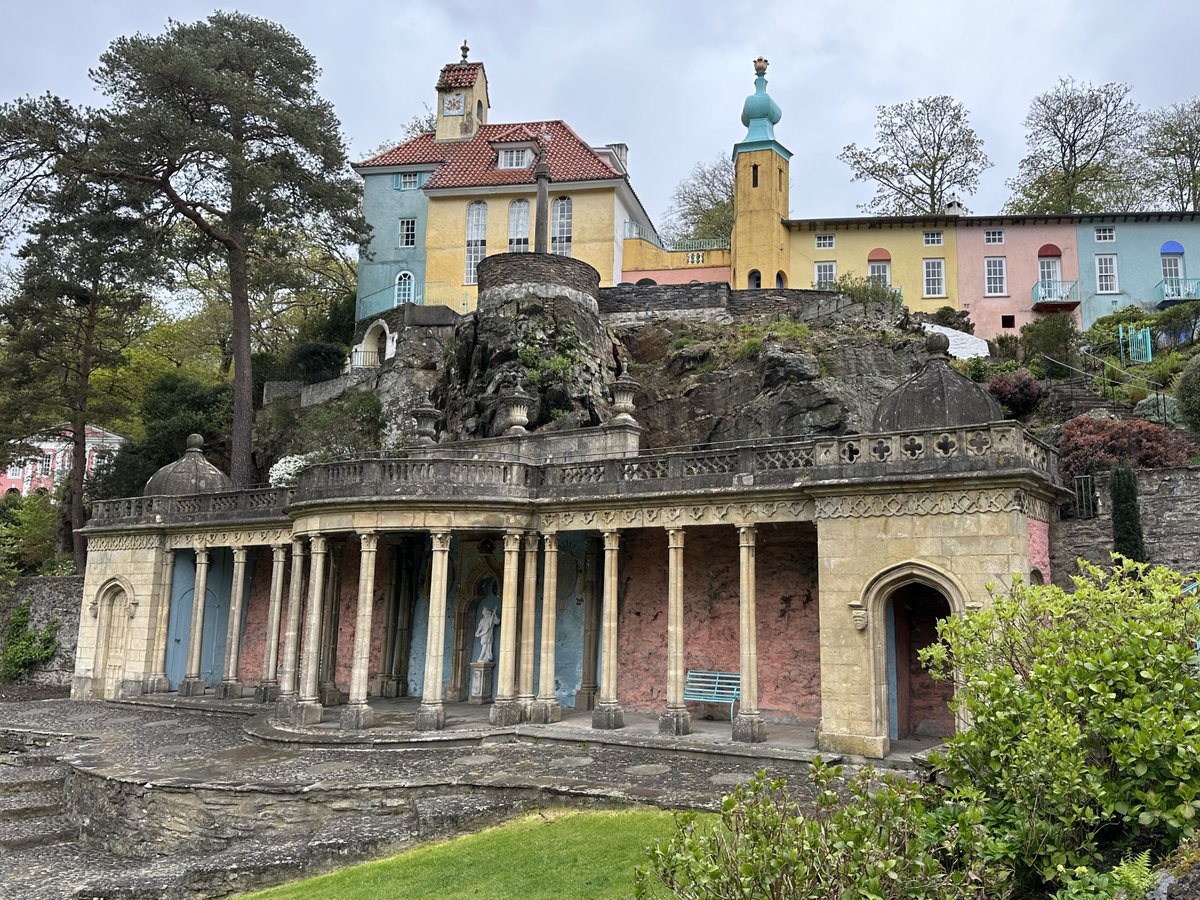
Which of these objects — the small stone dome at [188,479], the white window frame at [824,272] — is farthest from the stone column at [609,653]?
the white window frame at [824,272]

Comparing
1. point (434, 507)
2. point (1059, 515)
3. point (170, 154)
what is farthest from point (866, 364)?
point (170, 154)

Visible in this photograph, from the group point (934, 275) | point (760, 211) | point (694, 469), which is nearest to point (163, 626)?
point (694, 469)

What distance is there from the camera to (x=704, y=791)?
40.5 feet

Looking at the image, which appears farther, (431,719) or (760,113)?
(760,113)

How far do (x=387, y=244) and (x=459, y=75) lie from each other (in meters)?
9.83

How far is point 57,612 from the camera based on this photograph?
96.6 ft

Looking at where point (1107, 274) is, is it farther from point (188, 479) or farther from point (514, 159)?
point (188, 479)

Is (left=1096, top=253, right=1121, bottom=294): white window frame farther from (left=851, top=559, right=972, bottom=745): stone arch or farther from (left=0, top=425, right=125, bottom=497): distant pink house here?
(left=0, top=425, right=125, bottom=497): distant pink house

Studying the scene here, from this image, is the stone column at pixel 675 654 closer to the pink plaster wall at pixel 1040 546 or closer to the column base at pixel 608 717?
the column base at pixel 608 717

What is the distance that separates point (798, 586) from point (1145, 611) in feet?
39.9

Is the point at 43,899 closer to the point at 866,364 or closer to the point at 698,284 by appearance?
the point at 866,364

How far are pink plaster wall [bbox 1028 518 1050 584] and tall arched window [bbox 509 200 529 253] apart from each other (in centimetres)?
2775

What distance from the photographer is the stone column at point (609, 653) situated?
57.7 feet

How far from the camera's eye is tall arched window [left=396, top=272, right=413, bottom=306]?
4084 cm
